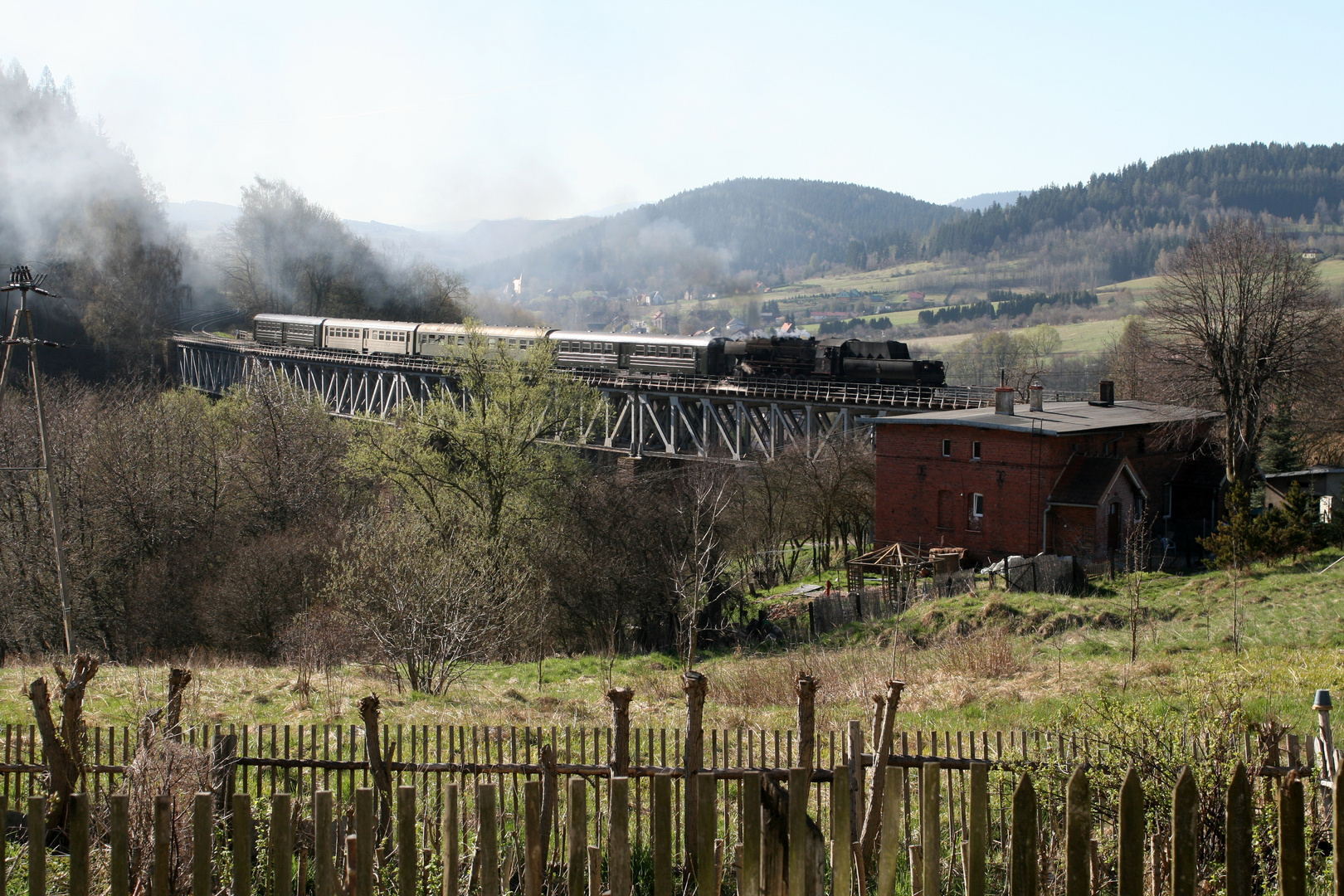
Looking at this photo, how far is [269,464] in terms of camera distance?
102ft

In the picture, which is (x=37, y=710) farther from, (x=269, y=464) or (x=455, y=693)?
(x=269, y=464)

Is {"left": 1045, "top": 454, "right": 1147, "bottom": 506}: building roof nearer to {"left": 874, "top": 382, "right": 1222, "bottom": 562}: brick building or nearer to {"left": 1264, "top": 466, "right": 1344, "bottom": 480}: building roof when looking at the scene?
{"left": 874, "top": 382, "right": 1222, "bottom": 562}: brick building

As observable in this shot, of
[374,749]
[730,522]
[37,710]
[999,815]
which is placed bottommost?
[730,522]

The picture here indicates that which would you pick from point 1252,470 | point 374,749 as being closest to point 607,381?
point 1252,470

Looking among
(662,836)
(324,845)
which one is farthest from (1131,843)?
(324,845)

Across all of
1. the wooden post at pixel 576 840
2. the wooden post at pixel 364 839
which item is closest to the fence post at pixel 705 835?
the wooden post at pixel 576 840

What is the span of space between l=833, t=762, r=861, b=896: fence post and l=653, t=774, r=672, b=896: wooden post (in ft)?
1.59

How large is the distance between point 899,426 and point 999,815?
2568cm

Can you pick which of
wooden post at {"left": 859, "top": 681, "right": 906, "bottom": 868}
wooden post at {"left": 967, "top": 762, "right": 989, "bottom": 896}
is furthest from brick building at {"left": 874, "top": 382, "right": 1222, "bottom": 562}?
wooden post at {"left": 967, "top": 762, "right": 989, "bottom": 896}

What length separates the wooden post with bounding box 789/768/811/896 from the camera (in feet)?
12.6

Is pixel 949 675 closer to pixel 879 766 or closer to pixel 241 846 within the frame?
pixel 879 766

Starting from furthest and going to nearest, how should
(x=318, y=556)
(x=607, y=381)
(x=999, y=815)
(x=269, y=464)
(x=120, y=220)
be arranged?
(x=120, y=220) → (x=607, y=381) → (x=269, y=464) → (x=318, y=556) → (x=999, y=815)

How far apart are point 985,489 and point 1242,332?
9.70m

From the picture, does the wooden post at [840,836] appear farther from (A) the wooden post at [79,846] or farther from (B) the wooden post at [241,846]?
(A) the wooden post at [79,846]
